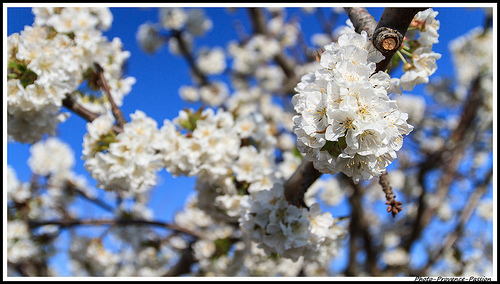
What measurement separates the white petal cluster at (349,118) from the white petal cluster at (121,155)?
114 cm

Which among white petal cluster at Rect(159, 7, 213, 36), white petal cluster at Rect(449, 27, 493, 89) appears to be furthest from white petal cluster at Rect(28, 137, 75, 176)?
white petal cluster at Rect(449, 27, 493, 89)

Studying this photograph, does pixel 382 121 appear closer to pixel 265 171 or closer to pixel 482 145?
pixel 265 171

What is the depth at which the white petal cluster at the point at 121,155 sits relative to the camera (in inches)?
71.7

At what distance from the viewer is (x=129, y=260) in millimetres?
5066

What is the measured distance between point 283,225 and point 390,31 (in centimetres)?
95

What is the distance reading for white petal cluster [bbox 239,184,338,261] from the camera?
5.14 feet

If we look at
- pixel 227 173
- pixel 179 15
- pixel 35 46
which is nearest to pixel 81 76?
pixel 35 46

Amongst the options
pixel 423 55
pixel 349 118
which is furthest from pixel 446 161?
pixel 349 118

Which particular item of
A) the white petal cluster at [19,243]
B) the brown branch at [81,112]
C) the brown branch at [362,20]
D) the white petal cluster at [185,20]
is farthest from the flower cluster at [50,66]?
the white petal cluster at [185,20]

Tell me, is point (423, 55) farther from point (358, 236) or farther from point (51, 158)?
point (51, 158)

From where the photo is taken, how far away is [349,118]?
0.98 m

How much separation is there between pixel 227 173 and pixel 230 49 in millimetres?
5589

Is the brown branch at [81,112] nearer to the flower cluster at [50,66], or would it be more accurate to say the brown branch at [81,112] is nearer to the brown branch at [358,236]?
the flower cluster at [50,66]

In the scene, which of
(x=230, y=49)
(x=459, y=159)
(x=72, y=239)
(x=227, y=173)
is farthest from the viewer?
(x=230, y=49)
